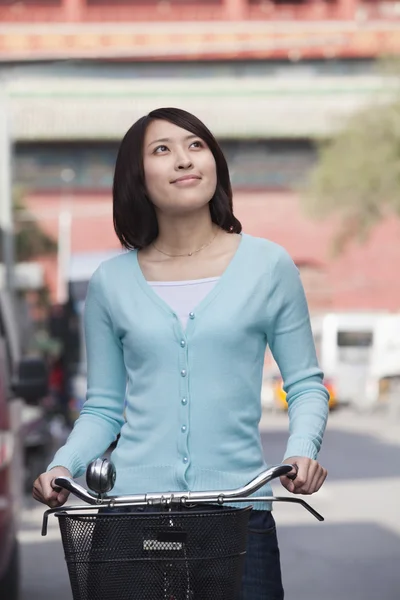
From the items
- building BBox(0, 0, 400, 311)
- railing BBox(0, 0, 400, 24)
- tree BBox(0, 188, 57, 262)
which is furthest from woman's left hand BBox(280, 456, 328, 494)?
railing BBox(0, 0, 400, 24)

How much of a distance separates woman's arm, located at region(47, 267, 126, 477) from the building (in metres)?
61.2

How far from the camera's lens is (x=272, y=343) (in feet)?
12.3

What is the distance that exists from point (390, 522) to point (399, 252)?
5429 cm

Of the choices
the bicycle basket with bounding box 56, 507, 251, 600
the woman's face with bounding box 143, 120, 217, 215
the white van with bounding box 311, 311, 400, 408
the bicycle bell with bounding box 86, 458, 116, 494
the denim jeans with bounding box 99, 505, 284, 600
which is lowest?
the white van with bounding box 311, 311, 400, 408

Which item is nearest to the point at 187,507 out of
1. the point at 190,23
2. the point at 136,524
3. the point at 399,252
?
the point at 136,524

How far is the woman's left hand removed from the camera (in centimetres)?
337

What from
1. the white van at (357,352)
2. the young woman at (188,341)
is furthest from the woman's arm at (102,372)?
the white van at (357,352)

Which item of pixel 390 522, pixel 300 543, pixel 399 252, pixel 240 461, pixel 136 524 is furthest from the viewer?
pixel 399 252

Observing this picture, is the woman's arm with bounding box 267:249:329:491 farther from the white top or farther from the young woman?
the white top

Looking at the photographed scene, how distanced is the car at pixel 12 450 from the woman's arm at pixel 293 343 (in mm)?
3780

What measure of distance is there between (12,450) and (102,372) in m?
3.93

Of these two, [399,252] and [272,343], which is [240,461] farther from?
[399,252]

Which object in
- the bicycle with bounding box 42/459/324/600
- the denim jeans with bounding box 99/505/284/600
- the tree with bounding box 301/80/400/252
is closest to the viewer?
the bicycle with bounding box 42/459/324/600

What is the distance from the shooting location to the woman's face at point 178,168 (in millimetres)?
3775
